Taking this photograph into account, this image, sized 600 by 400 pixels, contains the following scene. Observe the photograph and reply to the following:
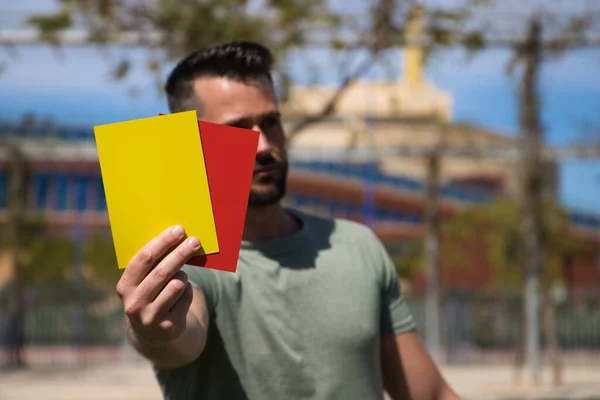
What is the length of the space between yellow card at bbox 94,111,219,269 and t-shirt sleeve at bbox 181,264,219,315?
1.17 ft

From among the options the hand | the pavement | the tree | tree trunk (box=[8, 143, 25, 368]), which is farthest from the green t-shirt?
tree trunk (box=[8, 143, 25, 368])

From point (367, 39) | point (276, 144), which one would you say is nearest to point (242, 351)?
point (276, 144)

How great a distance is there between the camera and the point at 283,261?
6.92ft

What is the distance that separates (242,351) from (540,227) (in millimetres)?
11463

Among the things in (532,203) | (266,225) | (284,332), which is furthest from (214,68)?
(532,203)

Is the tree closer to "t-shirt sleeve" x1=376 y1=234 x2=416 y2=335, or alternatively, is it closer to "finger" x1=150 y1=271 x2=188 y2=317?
"t-shirt sleeve" x1=376 y1=234 x2=416 y2=335

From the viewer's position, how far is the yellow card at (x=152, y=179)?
63.1 inches

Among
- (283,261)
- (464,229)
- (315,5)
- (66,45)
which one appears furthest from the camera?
(464,229)

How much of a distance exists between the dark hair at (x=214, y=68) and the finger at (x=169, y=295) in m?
0.66

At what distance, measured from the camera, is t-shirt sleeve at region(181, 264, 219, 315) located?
196 centimetres

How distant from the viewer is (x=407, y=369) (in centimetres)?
224

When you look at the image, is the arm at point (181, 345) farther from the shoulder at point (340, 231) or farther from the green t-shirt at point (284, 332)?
the shoulder at point (340, 231)

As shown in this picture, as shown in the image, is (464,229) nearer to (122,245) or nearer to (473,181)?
(122,245)

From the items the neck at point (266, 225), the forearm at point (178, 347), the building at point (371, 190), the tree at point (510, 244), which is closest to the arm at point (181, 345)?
the forearm at point (178, 347)
